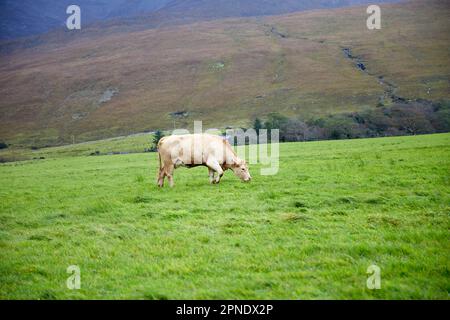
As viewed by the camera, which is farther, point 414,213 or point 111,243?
point 414,213

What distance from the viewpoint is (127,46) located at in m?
169

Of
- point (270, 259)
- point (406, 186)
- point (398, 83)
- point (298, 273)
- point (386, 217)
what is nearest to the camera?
point (298, 273)

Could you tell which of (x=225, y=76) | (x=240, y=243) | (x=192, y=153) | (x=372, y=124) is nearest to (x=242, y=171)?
(x=192, y=153)

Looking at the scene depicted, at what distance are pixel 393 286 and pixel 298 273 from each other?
145cm

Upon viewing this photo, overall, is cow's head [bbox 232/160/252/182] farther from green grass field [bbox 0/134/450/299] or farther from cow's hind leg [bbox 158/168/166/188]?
cow's hind leg [bbox 158/168/166/188]

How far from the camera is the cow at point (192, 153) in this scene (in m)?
16.7

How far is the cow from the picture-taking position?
16.7 metres

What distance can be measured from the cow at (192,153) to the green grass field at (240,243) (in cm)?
175

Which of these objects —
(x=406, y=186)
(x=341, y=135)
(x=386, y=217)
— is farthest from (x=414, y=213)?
(x=341, y=135)

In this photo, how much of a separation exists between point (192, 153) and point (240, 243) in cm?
867

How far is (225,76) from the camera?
128375 mm

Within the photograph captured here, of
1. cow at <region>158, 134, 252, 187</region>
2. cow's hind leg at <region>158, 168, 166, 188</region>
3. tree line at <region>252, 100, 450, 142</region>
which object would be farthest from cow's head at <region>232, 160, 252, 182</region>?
tree line at <region>252, 100, 450, 142</region>

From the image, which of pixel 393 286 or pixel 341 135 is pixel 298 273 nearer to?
pixel 393 286

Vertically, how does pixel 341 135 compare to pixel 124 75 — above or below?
below
